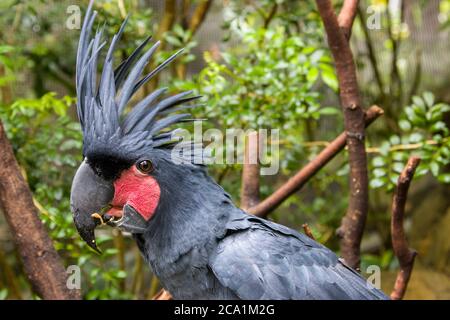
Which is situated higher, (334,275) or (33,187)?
(33,187)

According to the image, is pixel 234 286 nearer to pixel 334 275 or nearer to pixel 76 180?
pixel 334 275

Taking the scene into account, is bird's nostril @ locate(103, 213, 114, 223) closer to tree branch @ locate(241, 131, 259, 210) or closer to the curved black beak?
the curved black beak

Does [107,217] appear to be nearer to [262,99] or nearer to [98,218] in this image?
[98,218]

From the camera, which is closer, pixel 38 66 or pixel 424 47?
pixel 38 66

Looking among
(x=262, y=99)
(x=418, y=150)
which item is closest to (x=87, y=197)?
(x=262, y=99)

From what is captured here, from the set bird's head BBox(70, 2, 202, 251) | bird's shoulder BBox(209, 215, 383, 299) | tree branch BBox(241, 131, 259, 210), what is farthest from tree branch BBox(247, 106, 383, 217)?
bird's head BBox(70, 2, 202, 251)

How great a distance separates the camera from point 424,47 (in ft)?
12.9

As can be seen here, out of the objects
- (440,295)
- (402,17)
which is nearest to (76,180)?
(440,295)

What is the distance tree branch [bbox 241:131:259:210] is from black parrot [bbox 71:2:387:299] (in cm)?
51

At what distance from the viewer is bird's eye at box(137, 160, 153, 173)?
154 cm

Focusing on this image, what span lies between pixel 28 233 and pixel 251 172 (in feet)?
2.71

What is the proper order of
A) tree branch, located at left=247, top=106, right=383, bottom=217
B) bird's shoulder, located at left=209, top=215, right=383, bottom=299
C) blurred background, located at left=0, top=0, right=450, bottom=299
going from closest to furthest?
bird's shoulder, located at left=209, top=215, right=383, bottom=299
tree branch, located at left=247, top=106, right=383, bottom=217
blurred background, located at left=0, top=0, right=450, bottom=299

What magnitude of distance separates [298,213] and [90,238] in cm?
229
